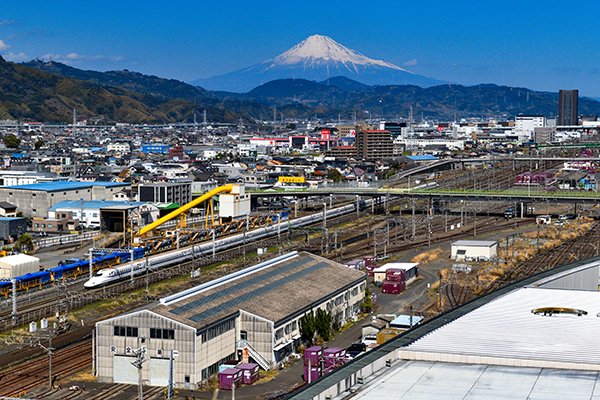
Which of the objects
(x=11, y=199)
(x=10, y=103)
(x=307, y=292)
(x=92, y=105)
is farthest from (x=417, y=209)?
(x=92, y=105)

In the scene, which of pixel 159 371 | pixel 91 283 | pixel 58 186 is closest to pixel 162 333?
pixel 159 371

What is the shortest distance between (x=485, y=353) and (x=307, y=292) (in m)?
7.96

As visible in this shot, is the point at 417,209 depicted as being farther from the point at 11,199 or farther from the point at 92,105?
the point at 92,105

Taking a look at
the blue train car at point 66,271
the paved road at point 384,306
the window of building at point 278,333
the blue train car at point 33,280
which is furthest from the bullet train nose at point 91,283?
the window of building at point 278,333

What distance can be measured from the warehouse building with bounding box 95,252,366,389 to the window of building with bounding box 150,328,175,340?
0.7 inches

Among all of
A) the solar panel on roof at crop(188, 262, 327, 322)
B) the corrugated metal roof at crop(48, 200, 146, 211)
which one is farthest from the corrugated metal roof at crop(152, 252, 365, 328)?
the corrugated metal roof at crop(48, 200, 146, 211)

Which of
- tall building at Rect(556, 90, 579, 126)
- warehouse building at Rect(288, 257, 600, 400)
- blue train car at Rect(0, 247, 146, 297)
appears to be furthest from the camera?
tall building at Rect(556, 90, 579, 126)

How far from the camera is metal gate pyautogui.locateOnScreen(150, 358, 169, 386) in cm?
1633

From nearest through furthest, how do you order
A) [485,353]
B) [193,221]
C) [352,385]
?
[352,385], [485,353], [193,221]

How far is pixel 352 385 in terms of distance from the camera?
37.7 ft

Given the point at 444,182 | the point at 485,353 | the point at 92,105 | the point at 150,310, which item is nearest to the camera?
the point at 485,353

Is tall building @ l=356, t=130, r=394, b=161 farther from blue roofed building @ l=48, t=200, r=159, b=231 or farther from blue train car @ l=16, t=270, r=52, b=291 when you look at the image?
blue train car @ l=16, t=270, r=52, b=291

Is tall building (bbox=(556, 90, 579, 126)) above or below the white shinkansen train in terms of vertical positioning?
above

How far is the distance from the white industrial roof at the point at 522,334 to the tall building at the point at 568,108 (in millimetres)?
148197
